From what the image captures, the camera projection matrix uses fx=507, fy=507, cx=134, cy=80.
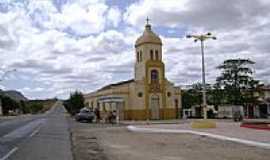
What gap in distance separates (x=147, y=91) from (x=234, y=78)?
1870 centimetres

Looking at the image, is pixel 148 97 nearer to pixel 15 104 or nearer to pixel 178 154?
pixel 178 154

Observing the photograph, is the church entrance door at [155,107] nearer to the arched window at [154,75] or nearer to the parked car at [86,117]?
the arched window at [154,75]

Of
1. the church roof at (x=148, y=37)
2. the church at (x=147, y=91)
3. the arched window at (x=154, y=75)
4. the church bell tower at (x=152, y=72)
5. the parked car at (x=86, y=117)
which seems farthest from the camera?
the arched window at (x=154, y=75)

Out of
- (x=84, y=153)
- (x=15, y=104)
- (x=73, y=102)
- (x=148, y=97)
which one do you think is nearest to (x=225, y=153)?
(x=84, y=153)

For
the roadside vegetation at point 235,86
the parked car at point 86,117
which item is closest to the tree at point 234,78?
the roadside vegetation at point 235,86

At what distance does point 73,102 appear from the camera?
362 ft

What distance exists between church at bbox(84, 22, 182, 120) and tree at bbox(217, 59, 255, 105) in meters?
11.7

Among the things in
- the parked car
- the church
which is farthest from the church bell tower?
the parked car

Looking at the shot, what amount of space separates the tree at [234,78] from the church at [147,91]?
1175cm

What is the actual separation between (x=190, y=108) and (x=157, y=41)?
87.8ft

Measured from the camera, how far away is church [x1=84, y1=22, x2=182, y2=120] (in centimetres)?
6950

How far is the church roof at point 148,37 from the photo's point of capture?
71.0m

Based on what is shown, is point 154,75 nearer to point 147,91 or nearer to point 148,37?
point 147,91

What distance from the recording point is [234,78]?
81.8m
